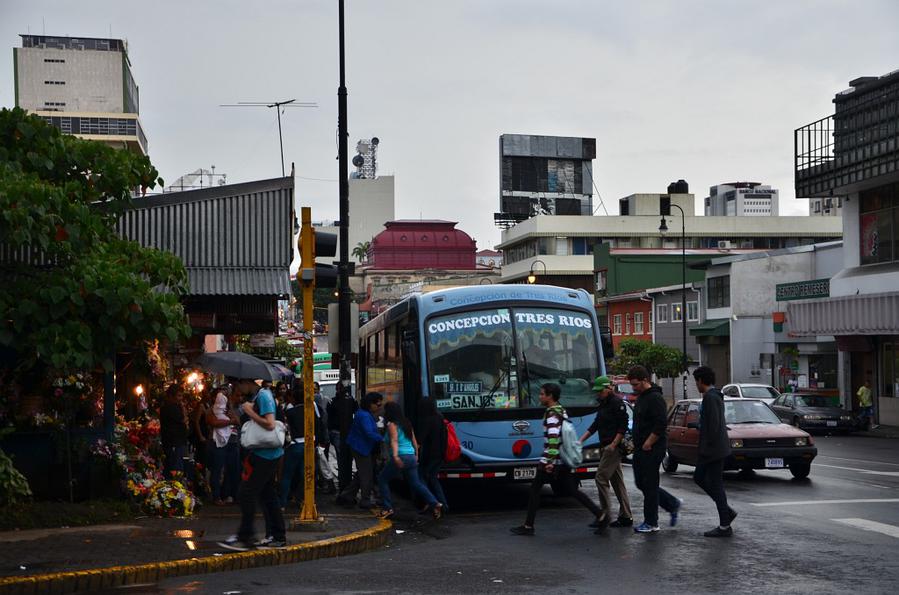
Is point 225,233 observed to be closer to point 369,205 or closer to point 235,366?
point 235,366

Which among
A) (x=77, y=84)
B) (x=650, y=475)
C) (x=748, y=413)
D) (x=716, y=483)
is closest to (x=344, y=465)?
(x=650, y=475)

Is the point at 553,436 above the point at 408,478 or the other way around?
above

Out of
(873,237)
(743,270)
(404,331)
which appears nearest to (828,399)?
(873,237)

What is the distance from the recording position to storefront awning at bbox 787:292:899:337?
129ft

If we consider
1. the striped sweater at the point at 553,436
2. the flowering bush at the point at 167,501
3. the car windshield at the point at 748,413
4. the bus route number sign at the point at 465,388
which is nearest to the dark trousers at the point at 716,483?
the striped sweater at the point at 553,436

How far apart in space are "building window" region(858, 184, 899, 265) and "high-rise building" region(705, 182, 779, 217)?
234ft

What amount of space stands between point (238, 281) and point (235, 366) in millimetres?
1300

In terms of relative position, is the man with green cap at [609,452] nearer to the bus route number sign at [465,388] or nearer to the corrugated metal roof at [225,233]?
the bus route number sign at [465,388]

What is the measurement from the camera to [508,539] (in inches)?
514

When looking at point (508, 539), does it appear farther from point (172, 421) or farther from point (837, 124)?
point (837, 124)

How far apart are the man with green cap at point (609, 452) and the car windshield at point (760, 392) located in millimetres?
29106

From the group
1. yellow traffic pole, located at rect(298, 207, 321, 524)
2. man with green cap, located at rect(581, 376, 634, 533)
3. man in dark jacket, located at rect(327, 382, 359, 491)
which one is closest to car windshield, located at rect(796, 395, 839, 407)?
man in dark jacket, located at rect(327, 382, 359, 491)

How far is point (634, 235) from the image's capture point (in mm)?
101750

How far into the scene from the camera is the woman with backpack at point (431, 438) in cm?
1536
